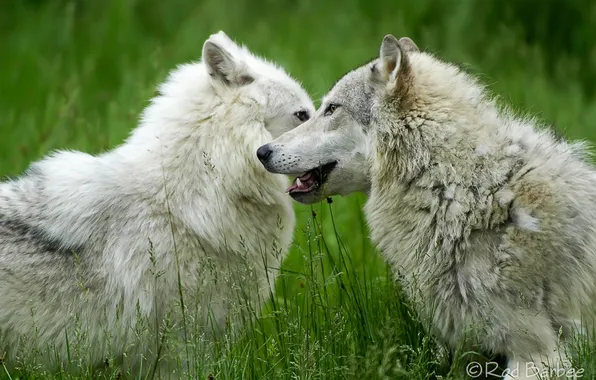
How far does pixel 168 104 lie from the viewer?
204 inches

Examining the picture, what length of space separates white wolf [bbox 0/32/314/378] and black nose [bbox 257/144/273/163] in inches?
7.4

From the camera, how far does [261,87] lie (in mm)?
5215

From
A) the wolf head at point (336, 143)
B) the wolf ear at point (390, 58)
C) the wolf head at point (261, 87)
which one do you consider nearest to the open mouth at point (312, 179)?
the wolf head at point (336, 143)

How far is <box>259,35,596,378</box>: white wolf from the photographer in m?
4.12

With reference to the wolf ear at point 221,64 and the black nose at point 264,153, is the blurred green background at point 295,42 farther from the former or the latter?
the black nose at point 264,153

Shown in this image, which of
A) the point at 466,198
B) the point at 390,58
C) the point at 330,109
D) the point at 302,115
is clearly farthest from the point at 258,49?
the point at 466,198

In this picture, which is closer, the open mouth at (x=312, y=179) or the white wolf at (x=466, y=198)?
the white wolf at (x=466, y=198)

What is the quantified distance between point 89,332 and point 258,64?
6.28 ft

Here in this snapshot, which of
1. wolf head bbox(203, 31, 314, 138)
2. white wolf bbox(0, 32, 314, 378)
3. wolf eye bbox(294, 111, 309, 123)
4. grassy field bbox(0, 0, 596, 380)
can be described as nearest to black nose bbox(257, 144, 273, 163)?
white wolf bbox(0, 32, 314, 378)

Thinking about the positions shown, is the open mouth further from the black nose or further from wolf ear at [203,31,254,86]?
wolf ear at [203,31,254,86]

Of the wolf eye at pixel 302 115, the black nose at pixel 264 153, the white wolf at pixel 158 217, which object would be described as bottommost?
the white wolf at pixel 158 217

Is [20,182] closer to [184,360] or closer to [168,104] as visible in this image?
[168,104]

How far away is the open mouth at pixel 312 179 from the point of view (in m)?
4.87

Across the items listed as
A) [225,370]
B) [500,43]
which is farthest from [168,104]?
[500,43]
